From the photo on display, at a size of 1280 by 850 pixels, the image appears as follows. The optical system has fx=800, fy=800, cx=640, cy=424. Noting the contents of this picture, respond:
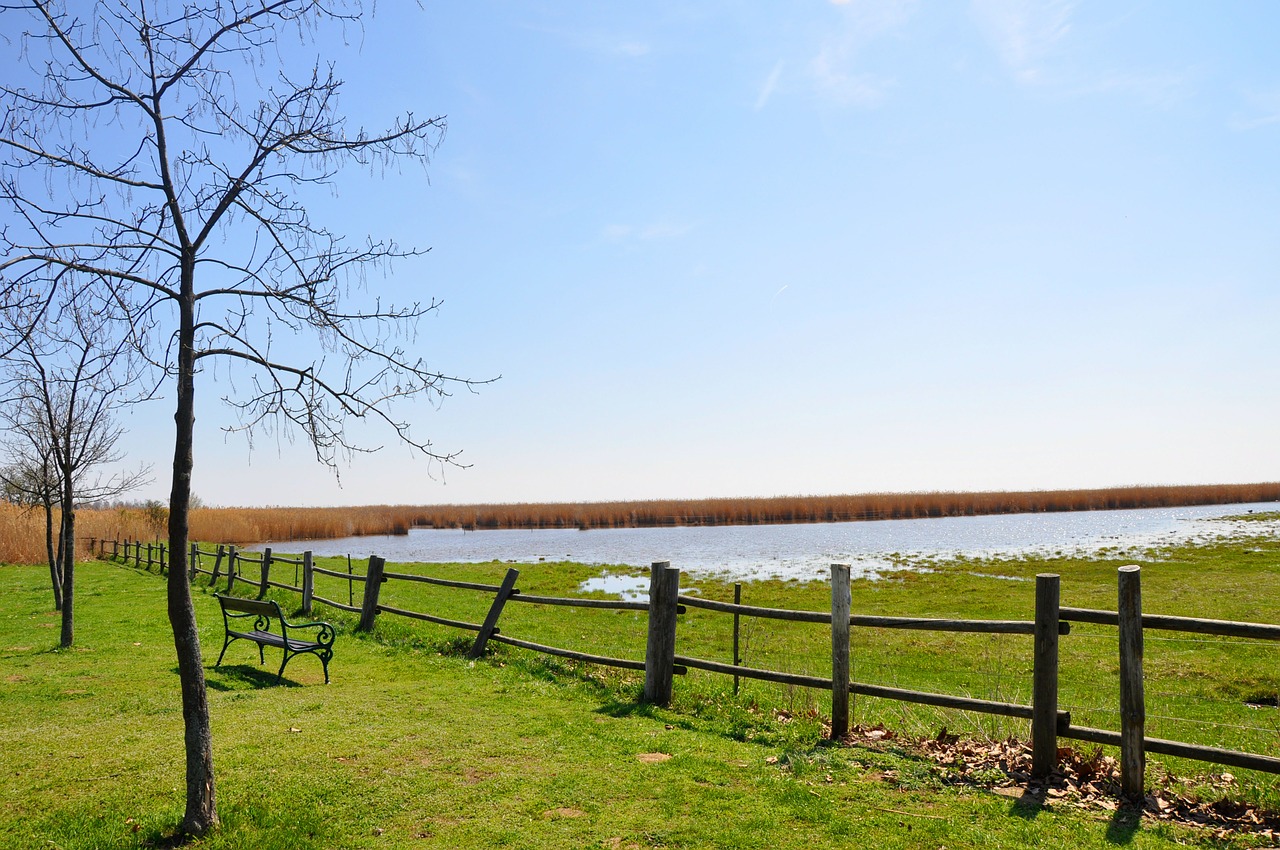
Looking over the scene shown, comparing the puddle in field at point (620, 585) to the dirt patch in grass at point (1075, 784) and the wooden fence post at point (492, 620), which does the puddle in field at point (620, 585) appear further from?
the dirt patch in grass at point (1075, 784)

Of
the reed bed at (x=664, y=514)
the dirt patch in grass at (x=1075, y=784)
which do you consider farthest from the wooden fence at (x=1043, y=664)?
the reed bed at (x=664, y=514)

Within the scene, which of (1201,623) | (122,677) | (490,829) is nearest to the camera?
(490,829)

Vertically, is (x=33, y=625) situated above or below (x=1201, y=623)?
below

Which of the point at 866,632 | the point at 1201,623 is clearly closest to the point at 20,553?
the point at 866,632

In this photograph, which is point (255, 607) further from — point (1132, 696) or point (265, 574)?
point (1132, 696)

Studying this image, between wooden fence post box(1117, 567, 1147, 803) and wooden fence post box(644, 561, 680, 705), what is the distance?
419 cm

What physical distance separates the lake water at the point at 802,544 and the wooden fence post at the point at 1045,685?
79.0ft

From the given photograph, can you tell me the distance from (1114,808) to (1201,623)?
1.40 metres

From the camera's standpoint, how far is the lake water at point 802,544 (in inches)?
1426

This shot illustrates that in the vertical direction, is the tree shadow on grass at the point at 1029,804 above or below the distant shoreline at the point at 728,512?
above

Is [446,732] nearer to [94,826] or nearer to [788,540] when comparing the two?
[94,826]

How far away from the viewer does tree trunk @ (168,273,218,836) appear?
4746mm

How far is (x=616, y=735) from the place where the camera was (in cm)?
730

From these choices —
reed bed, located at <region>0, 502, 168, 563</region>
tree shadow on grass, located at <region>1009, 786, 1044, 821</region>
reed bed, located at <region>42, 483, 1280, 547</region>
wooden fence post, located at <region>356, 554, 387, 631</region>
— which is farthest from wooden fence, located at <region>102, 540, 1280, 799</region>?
reed bed, located at <region>42, 483, 1280, 547</region>
